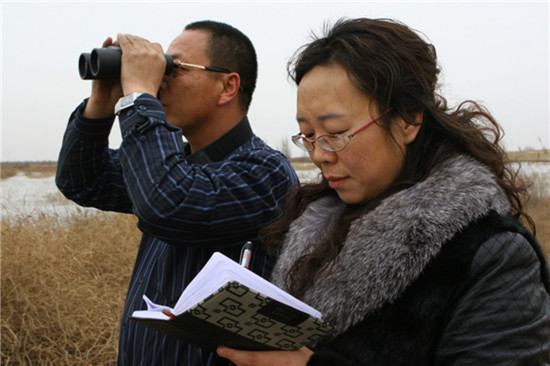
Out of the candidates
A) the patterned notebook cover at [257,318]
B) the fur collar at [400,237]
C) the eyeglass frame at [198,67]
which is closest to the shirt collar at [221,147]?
the eyeglass frame at [198,67]

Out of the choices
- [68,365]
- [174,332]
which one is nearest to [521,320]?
[174,332]

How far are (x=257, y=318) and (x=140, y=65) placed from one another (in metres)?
1.01

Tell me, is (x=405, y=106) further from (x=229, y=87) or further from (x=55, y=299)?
(x=55, y=299)

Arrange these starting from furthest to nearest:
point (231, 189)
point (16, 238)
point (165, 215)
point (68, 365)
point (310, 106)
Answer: point (16, 238)
point (68, 365)
point (231, 189)
point (165, 215)
point (310, 106)

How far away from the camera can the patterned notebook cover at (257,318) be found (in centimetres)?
107

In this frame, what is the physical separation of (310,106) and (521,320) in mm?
705

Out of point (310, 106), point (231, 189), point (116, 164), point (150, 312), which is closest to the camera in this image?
point (150, 312)

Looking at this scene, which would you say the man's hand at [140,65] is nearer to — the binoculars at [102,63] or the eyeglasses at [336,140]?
the binoculars at [102,63]

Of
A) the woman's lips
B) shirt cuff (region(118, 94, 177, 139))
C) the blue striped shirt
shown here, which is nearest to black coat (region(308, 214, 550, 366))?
the woman's lips

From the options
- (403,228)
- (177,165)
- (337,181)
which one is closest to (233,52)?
(177,165)

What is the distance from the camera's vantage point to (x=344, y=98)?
53.2 inches

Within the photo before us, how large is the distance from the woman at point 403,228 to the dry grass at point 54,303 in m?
2.72

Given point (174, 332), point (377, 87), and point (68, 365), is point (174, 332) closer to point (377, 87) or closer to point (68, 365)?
point (377, 87)

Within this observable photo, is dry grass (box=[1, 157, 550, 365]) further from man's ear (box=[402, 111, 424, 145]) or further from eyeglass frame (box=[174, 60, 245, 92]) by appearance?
man's ear (box=[402, 111, 424, 145])
